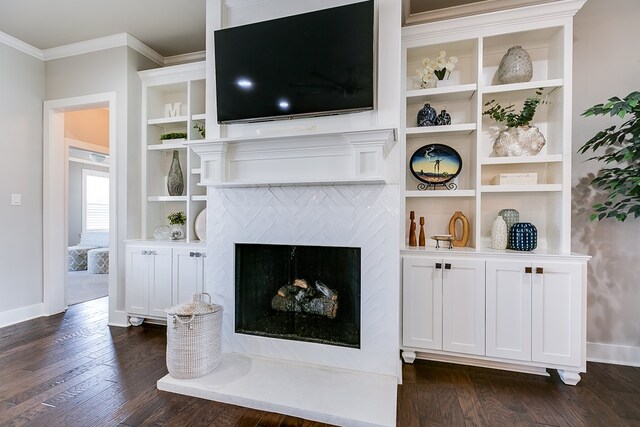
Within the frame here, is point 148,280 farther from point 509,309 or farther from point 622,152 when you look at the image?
point 622,152

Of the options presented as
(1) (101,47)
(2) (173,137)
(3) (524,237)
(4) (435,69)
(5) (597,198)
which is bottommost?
(3) (524,237)

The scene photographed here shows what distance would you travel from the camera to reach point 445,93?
2490 millimetres

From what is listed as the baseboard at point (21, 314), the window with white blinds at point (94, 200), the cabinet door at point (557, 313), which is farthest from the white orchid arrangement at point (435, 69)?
the window with white blinds at point (94, 200)

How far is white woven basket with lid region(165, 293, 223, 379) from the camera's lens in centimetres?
206

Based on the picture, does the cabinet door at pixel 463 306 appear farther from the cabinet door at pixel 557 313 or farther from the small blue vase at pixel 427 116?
the small blue vase at pixel 427 116

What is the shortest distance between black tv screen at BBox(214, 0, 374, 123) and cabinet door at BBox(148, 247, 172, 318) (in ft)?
4.84

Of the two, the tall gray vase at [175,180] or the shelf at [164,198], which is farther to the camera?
the tall gray vase at [175,180]

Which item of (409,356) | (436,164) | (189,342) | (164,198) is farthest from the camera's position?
(164,198)

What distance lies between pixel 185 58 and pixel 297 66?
208 centimetres

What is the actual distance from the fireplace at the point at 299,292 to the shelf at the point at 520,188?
114 cm

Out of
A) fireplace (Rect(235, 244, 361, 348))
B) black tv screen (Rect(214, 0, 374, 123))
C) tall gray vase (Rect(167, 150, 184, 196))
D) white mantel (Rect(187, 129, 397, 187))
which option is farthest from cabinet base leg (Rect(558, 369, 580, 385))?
tall gray vase (Rect(167, 150, 184, 196))

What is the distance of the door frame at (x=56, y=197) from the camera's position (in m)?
3.42

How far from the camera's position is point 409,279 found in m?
2.37

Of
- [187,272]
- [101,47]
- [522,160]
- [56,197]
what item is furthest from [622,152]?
[56,197]
